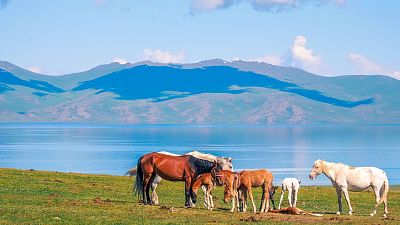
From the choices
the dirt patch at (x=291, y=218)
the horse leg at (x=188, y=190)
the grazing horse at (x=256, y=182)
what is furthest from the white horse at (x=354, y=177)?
the horse leg at (x=188, y=190)

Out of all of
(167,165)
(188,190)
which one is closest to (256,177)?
(188,190)

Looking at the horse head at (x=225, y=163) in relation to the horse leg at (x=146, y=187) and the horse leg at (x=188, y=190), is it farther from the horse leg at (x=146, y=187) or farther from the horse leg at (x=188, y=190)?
the horse leg at (x=146, y=187)

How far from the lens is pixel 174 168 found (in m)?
A: 30.1

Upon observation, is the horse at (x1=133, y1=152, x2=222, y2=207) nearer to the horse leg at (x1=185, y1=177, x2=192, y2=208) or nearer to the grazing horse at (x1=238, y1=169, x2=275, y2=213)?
the horse leg at (x1=185, y1=177, x2=192, y2=208)

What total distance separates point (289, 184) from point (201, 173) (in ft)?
19.4

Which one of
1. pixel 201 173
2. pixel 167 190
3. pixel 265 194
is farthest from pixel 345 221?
pixel 167 190

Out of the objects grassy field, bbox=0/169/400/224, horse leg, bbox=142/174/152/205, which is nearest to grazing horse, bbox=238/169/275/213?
grassy field, bbox=0/169/400/224

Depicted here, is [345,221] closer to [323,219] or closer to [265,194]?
[323,219]

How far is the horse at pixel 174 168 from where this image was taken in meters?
30.0

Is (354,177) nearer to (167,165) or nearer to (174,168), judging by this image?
(174,168)

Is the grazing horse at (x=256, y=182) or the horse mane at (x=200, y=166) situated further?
the horse mane at (x=200, y=166)

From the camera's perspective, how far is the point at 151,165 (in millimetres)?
30516

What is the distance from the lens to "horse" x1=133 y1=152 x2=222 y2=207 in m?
30.0

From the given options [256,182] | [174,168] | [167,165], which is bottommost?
[256,182]
